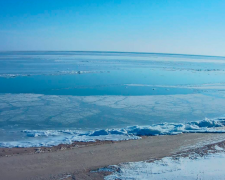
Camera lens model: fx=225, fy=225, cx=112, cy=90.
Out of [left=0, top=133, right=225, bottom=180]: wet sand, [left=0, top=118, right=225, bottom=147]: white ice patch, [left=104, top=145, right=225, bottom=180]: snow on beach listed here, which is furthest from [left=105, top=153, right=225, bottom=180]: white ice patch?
[left=0, top=118, right=225, bottom=147]: white ice patch

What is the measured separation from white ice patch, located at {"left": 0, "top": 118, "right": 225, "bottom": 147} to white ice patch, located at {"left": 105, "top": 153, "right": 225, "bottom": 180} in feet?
5.48

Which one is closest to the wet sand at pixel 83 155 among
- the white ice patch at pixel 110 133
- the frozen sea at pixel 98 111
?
the white ice patch at pixel 110 133

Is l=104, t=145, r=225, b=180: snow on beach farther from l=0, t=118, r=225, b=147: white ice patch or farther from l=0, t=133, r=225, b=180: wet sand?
l=0, t=118, r=225, b=147: white ice patch

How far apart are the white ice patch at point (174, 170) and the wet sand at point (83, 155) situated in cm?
33

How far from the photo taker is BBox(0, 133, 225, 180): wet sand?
15.5ft

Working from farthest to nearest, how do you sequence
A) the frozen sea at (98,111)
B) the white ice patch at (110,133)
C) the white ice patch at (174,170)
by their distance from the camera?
the frozen sea at (98,111), the white ice patch at (110,133), the white ice patch at (174,170)

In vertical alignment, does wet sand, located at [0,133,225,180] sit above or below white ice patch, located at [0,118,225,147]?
below

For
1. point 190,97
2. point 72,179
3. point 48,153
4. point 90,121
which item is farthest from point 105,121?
point 190,97

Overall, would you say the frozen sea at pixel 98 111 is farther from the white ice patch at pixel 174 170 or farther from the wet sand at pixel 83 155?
the white ice patch at pixel 174 170

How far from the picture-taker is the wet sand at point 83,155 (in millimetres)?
4727

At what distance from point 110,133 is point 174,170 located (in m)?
2.55

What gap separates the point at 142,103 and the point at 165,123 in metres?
2.51

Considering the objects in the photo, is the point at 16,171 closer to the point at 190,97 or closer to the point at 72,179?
the point at 72,179

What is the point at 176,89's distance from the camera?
44.9 ft
